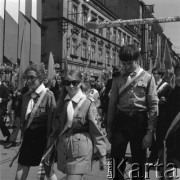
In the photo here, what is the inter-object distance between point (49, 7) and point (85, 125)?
27.8 m

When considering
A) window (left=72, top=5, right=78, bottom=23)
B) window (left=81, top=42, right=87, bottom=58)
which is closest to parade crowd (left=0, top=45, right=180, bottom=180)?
window (left=72, top=5, right=78, bottom=23)

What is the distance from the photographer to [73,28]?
1243 inches

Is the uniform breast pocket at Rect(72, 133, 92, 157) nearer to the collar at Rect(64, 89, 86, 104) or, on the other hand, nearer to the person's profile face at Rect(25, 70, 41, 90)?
the collar at Rect(64, 89, 86, 104)

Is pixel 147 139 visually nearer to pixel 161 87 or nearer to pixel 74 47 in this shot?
pixel 161 87

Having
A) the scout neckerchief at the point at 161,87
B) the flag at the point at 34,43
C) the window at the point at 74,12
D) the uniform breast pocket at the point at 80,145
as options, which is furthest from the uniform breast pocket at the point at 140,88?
the window at the point at 74,12

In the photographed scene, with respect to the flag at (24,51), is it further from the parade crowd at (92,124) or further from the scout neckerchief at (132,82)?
the scout neckerchief at (132,82)

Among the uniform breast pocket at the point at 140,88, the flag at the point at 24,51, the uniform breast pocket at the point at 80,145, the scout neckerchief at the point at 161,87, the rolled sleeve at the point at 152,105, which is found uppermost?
the flag at the point at 24,51

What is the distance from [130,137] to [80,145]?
0.61m

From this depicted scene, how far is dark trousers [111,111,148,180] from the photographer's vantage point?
3.61 m

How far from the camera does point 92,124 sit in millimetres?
3361

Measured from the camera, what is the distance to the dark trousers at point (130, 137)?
3613mm

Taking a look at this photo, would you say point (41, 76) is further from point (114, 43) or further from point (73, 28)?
point (114, 43)

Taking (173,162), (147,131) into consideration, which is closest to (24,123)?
(147,131)

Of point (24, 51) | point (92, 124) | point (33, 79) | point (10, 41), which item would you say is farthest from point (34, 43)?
point (92, 124)
